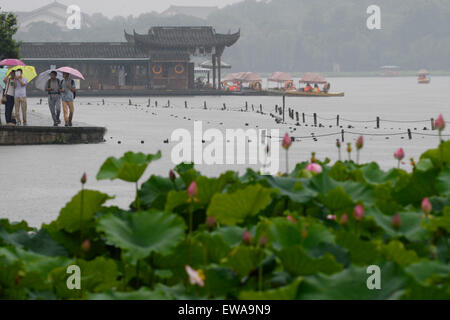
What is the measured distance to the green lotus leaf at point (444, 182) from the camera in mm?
2943

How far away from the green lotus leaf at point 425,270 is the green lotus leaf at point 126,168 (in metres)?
1.22

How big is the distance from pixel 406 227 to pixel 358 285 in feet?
2.24

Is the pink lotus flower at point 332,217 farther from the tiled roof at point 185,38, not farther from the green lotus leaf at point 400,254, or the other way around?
the tiled roof at point 185,38

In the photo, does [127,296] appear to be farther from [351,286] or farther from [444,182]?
[444,182]

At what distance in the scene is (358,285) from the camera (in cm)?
194

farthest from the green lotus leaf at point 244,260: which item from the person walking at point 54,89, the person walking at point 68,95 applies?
the person walking at point 68,95

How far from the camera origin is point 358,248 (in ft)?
7.66

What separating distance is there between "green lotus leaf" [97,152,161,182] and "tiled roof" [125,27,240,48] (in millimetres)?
51684

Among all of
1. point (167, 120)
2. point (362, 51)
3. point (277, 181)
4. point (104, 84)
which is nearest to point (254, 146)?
point (167, 120)

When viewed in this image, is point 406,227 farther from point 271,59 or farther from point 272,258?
point 271,59

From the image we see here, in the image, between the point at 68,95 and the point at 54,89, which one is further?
the point at 68,95

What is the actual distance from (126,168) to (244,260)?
893 millimetres

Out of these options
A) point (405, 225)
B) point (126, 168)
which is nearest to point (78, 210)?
point (126, 168)
